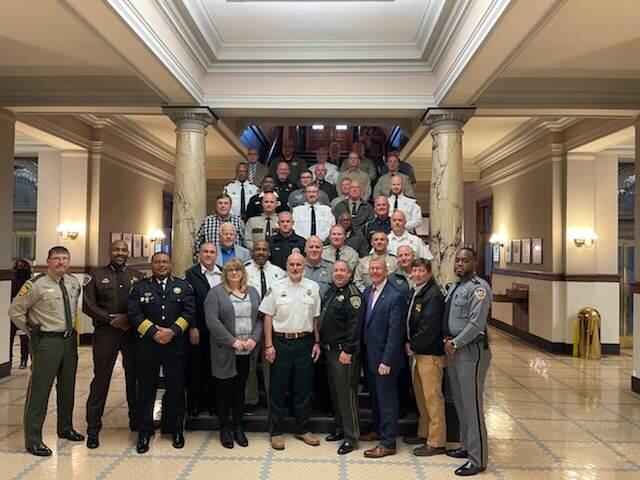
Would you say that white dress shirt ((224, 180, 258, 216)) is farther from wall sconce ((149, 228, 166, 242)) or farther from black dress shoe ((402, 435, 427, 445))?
wall sconce ((149, 228, 166, 242))

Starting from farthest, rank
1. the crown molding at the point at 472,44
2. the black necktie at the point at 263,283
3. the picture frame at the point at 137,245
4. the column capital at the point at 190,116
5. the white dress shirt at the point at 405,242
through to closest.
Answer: the picture frame at the point at 137,245
the column capital at the point at 190,116
the white dress shirt at the point at 405,242
the black necktie at the point at 263,283
the crown molding at the point at 472,44

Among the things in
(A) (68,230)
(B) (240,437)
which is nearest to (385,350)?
(B) (240,437)

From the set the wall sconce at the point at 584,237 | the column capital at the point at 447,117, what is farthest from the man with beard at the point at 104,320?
the wall sconce at the point at 584,237

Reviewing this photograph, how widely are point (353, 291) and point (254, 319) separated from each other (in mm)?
904

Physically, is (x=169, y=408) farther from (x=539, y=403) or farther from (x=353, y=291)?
(x=539, y=403)

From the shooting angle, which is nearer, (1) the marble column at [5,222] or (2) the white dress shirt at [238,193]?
(2) the white dress shirt at [238,193]

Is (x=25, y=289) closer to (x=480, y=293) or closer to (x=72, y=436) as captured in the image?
(x=72, y=436)

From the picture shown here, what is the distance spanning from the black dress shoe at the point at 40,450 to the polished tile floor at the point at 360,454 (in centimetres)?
6

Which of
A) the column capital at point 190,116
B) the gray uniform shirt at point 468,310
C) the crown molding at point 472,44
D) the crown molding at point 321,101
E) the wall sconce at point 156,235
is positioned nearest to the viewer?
the crown molding at point 472,44

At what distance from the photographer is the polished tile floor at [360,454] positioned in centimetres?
435

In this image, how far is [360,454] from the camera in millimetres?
4754

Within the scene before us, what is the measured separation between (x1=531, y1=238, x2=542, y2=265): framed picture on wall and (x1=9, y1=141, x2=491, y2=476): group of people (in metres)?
6.11

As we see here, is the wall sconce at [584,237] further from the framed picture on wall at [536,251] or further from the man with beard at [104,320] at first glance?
the man with beard at [104,320]


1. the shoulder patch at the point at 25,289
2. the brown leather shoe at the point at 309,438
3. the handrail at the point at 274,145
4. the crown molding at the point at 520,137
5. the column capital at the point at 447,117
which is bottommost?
the brown leather shoe at the point at 309,438
